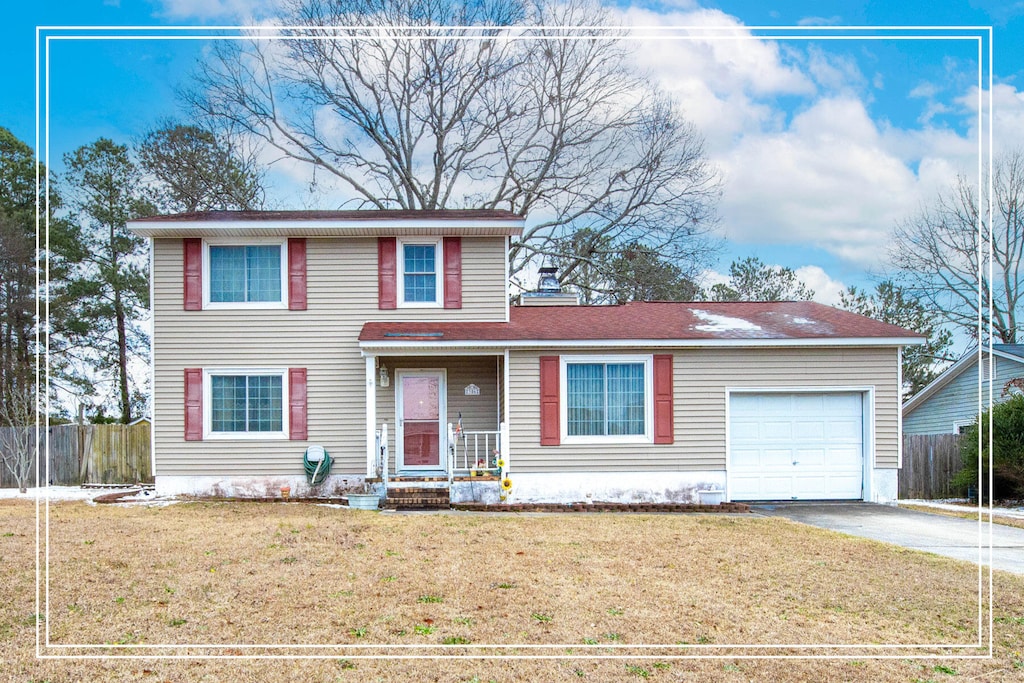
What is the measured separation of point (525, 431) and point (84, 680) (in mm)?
9465

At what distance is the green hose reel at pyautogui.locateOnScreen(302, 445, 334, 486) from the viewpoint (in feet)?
48.1

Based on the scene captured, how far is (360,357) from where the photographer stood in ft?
49.8

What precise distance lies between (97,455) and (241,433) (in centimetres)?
587

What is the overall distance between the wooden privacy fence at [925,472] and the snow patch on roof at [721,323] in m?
5.29

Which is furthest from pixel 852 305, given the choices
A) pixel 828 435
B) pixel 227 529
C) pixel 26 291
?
pixel 26 291

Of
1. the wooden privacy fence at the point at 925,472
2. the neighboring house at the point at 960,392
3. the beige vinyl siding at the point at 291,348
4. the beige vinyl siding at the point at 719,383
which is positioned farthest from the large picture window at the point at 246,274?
the neighboring house at the point at 960,392

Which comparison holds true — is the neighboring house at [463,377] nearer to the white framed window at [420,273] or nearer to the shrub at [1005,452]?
the white framed window at [420,273]

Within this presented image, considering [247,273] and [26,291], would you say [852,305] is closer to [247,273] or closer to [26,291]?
[247,273]

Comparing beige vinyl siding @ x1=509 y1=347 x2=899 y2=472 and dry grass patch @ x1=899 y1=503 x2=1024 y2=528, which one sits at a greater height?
beige vinyl siding @ x1=509 y1=347 x2=899 y2=472

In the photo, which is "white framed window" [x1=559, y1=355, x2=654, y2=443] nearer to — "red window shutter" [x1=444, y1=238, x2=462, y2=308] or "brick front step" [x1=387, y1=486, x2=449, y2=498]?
"brick front step" [x1=387, y1=486, x2=449, y2=498]

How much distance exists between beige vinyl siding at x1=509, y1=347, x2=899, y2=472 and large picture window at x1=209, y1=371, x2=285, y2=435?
437 cm

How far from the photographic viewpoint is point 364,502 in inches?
531

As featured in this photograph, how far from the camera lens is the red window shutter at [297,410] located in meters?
15.0

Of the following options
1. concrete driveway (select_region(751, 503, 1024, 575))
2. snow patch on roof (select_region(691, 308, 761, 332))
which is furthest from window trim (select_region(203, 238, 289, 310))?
concrete driveway (select_region(751, 503, 1024, 575))
